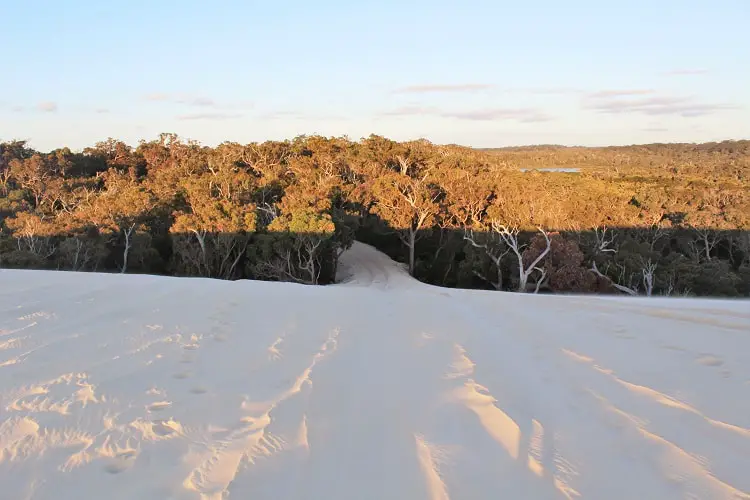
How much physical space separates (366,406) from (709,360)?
5.99ft

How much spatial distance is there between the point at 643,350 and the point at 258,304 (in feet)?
9.89

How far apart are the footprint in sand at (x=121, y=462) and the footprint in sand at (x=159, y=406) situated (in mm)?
357

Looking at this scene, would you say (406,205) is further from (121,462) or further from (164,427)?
(121,462)

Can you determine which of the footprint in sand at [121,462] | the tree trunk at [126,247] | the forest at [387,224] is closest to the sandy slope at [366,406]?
the footprint in sand at [121,462]

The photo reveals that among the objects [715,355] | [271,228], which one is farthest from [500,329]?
[271,228]

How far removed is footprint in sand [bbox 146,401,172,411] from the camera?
6.92 ft

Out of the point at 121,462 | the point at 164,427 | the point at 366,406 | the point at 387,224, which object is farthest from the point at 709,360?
the point at 387,224

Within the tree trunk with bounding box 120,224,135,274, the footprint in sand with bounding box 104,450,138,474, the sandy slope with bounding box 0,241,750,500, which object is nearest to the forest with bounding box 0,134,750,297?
the tree trunk with bounding box 120,224,135,274

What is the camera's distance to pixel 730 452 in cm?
168

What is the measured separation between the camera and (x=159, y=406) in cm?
214

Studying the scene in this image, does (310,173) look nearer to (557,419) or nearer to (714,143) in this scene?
(557,419)

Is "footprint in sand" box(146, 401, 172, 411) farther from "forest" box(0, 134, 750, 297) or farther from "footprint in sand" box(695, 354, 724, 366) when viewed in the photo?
"forest" box(0, 134, 750, 297)

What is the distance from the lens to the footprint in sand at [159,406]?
2109mm

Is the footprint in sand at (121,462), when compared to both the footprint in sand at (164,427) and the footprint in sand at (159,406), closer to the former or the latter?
the footprint in sand at (164,427)
